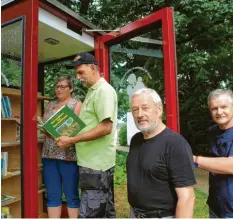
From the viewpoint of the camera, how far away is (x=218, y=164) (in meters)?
2.00

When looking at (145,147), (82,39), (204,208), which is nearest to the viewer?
(145,147)

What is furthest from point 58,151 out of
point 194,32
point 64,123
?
point 194,32

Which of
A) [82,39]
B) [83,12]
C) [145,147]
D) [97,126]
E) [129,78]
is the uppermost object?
[83,12]

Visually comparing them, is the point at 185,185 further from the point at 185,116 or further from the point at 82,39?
the point at 185,116

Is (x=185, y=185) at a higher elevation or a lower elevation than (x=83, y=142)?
lower

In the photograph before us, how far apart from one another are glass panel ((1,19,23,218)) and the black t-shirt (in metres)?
1.44

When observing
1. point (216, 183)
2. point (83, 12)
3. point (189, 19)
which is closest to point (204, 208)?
point (216, 183)

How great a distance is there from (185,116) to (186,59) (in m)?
3.46

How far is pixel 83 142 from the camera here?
8.04 ft

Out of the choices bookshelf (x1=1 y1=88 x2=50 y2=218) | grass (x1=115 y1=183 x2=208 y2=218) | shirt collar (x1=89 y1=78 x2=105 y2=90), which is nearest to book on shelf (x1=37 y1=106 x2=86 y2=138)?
shirt collar (x1=89 y1=78 x2=105 y2=90)

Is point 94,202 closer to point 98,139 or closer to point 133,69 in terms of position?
point 98,139

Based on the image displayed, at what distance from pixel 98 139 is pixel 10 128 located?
1.57m

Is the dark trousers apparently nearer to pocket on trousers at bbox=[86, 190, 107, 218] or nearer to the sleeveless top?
pocket on trousers at bbox=[86, 190, 107, 218]

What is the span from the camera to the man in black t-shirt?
1611 mm
